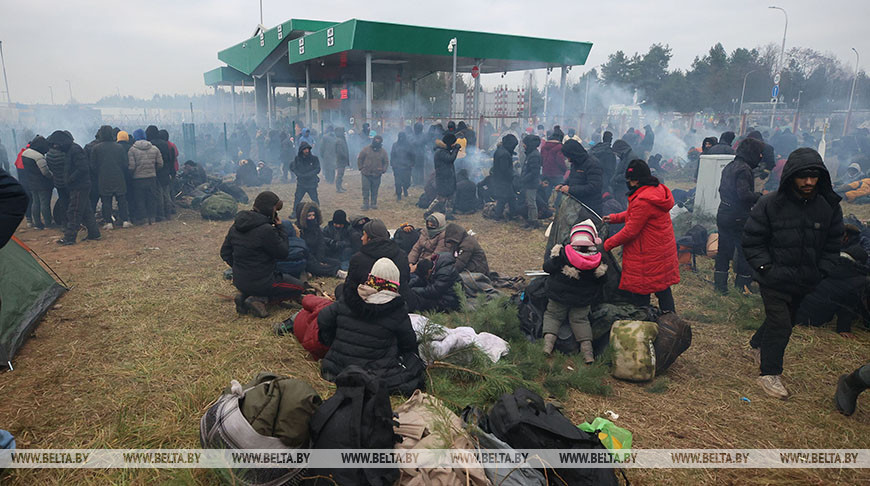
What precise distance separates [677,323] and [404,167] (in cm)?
1064

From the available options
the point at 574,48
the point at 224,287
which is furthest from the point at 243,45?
the point at 224,287

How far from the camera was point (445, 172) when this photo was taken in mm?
11898

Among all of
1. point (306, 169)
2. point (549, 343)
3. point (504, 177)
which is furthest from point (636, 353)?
point (306, 169)

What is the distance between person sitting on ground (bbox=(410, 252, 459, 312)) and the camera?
241 inches

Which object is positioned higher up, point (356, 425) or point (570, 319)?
point (356, 425)

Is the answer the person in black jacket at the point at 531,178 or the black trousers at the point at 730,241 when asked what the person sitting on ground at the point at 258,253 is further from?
the person in black jacket at the point at 531,178

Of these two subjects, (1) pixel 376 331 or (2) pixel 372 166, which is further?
(2) pixel 372 166

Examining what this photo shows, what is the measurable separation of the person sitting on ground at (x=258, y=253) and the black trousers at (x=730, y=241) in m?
5.78

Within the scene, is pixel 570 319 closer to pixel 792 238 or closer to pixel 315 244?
pixel 792 238

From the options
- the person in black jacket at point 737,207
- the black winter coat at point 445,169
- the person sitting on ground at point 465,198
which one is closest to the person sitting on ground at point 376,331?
→ the person in black jacket at point 737,207

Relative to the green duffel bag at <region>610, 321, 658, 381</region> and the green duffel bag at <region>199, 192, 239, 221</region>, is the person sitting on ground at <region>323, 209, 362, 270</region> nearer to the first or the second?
the green duffel bag at <region>610, 321, 658, 381</region>

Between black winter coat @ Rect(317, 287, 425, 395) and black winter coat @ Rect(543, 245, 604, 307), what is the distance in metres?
1.63

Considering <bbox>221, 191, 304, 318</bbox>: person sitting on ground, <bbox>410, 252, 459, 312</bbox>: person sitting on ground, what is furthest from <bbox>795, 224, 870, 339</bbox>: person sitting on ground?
<bbox>221, 191, 304, 318</bbox>: person sitting on ground

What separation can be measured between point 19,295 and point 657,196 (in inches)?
265
